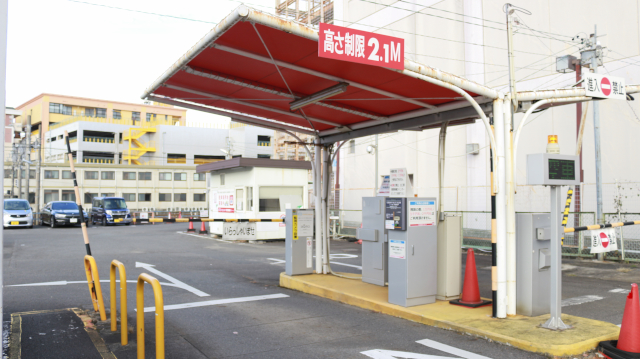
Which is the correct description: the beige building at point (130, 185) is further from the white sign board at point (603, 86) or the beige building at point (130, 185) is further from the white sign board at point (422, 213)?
the white sign board at point (603, 86)

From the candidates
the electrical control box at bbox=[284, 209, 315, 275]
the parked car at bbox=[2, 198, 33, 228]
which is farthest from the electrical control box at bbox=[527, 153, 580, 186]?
the parked car at bbox=[2, 198, 33, 228]

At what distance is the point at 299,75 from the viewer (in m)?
7.34

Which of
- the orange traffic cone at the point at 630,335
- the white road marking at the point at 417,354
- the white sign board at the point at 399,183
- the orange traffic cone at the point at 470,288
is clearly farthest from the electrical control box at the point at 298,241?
the orange traffic cone at the point at 630,335

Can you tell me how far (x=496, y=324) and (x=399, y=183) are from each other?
8.08 feet

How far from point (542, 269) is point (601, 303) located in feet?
8.05

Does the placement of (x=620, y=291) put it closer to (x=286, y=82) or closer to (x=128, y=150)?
(x=286, y=82)

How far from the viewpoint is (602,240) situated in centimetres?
915

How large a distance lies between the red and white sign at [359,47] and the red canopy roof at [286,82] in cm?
24

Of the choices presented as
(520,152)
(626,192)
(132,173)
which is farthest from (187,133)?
(626,192)

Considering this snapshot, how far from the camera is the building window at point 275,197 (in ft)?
67.7

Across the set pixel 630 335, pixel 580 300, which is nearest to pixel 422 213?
pixel 630 335

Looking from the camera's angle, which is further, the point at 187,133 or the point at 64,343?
the point at 187,133

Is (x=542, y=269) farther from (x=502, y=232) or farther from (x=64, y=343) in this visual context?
(x=64, y=343)

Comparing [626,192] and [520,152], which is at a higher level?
[520,152]
